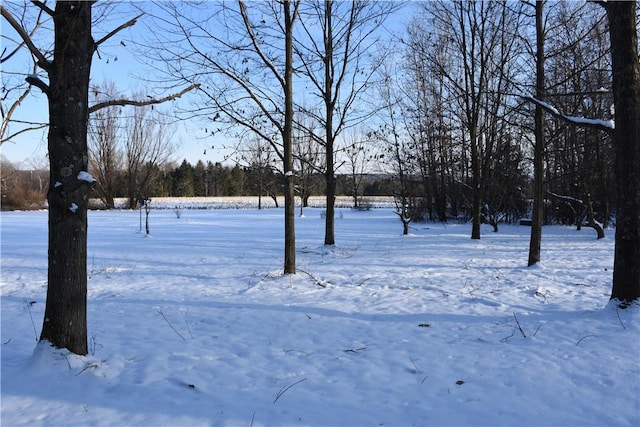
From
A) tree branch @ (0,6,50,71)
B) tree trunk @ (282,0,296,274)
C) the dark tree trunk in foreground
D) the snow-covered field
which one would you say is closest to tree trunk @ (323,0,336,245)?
tree trunk @ (282,0,296,274)

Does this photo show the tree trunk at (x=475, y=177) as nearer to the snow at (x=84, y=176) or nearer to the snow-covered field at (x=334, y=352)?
the snow-covered field at (x=334, y=352)

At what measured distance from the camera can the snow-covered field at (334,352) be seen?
2.87 meters

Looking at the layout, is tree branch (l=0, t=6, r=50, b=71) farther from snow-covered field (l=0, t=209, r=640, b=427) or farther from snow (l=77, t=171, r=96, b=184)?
snow-covered field (l=0, t=209, r=640, b=427)

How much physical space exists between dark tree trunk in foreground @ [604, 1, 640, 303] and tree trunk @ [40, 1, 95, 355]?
214 inches

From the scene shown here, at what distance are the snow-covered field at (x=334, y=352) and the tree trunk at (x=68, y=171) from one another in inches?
13.6

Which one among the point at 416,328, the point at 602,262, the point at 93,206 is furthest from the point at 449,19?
the point at 93,206

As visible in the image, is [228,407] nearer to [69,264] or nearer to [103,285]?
[69,264]

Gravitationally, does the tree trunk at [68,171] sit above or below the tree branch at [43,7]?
below

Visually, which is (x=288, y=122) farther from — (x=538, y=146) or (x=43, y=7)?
(x=538, y=146)

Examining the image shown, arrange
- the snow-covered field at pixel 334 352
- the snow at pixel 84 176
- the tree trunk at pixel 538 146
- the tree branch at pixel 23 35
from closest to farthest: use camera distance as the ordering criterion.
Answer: the snow-covered field at pixel 334 352 → the tree branch at pixel 23 35 → the snow at pixel 84 176 → the tree trunk at pixel 538 146

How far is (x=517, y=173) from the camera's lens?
23375mm

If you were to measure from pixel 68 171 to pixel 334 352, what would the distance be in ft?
9.32

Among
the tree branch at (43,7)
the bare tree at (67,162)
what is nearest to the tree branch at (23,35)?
the bare tree at (67,162)

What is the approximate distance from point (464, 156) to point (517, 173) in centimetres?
306
